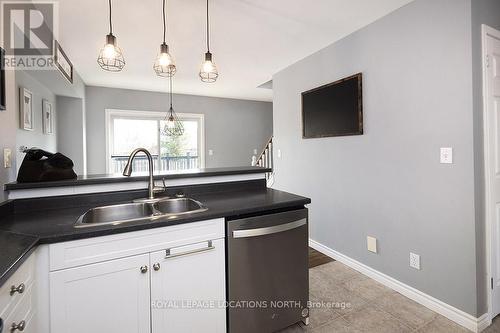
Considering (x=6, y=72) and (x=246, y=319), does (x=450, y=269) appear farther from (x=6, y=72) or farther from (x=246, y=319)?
(x=6, y=72)

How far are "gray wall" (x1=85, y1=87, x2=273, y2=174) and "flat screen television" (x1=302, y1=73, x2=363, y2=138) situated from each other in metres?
2.97

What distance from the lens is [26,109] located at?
2.88 m

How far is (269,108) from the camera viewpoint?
21.2 feet

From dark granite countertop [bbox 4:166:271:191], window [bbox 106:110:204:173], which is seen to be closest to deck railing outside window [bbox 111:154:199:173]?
window [bbox 106:110:204:173]

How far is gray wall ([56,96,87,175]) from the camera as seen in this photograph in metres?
4.16

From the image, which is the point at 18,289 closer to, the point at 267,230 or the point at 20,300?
the point at 20,300

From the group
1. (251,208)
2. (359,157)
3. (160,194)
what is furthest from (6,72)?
(359,157)

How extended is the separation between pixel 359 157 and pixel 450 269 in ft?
3.74

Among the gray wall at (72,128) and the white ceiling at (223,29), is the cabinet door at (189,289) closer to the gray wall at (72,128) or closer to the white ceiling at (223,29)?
the white ceiling at (223,29)

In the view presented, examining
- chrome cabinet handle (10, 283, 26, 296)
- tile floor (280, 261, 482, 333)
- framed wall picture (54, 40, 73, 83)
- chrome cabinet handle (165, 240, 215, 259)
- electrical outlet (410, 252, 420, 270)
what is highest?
framed wall picture (54, 40, 73, 83)

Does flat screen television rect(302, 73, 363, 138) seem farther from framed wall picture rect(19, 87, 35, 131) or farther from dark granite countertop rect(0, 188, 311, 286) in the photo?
framed wall picture rect(19, 87, 35, 131)

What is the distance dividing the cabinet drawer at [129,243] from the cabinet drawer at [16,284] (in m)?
0.08

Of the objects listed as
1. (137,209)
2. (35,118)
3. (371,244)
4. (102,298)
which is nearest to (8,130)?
(137,209)

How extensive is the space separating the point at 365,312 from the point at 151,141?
472 cm
